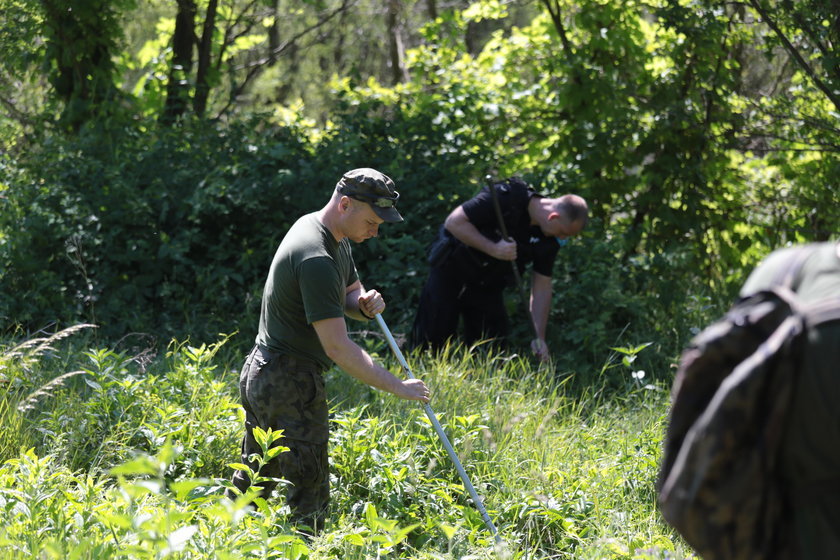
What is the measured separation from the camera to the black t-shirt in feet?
20.2

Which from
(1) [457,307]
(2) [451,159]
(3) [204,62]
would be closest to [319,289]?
(1) [457,307]

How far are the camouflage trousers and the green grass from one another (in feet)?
0.51

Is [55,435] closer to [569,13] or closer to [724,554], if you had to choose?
[724,554]

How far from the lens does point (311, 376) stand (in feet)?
13.1

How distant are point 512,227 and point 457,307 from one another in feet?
2.40

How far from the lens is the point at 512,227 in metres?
6.25

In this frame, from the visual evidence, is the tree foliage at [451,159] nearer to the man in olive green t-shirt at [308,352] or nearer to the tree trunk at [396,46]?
the man in olive green t-shirt at [308,352]

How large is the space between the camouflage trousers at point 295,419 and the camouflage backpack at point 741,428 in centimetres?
227

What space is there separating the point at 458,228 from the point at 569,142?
8.80 ft

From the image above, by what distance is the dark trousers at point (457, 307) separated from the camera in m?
6.40


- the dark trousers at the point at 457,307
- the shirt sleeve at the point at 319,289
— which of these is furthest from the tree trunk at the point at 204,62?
the shirt sleeve at the point at 319,289

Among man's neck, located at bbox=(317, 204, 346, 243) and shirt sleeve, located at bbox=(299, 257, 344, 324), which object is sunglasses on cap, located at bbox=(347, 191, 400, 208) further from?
shirt sleeve, located at bbox=(299, 257, 344, 324)

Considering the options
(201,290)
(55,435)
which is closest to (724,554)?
(55,435)

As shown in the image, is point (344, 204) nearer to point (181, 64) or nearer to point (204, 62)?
point (204, 62)
